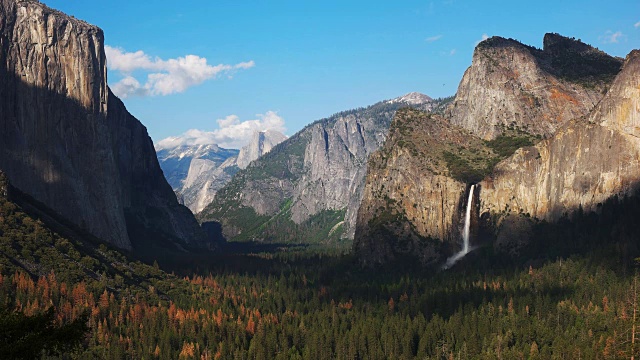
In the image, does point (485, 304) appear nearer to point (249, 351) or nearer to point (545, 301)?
point (545, 301)

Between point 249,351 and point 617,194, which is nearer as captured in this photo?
point 249,351

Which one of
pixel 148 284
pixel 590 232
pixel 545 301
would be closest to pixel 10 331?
pixel 545 301

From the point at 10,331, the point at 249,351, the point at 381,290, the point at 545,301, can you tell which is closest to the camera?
the point at 10,331

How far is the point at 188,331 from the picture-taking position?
152 m

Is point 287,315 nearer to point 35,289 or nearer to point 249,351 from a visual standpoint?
point 249,351

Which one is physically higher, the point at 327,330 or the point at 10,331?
the point at 10,331

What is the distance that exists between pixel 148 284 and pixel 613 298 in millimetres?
107248

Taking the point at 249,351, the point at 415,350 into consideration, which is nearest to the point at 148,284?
the point at 249,351

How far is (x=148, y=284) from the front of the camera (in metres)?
187

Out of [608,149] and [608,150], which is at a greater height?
[608,149]

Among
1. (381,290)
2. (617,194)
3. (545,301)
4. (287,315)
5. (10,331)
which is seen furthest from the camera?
(381,290)

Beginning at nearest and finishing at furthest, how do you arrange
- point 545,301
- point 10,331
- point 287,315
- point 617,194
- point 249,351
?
point 10,331, point 249,351, point 545,301, point 287,315, point 617,194

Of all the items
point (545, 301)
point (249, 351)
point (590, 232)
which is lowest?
point (249, 351)

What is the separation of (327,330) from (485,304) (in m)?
34.0
